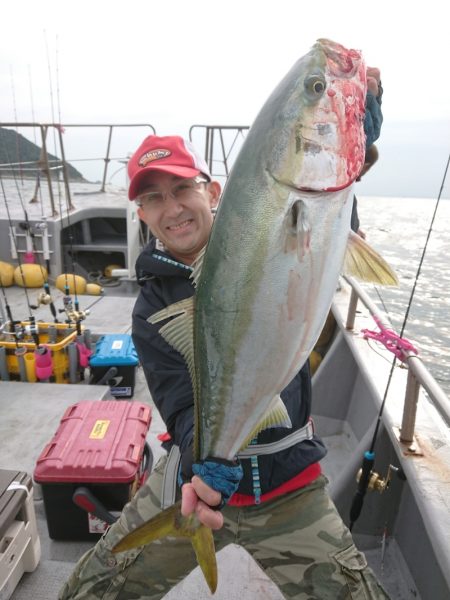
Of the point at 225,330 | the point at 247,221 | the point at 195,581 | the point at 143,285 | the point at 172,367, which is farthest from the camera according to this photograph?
the point at 195,581

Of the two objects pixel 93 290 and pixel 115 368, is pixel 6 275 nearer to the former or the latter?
pixel 93 290

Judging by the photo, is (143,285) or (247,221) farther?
(143,285)

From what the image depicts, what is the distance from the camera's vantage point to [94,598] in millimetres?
1957

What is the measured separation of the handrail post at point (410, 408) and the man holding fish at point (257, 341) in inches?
24.4

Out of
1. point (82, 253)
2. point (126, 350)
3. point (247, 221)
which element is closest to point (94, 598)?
point (247, 221)

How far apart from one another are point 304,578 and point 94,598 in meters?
0.92

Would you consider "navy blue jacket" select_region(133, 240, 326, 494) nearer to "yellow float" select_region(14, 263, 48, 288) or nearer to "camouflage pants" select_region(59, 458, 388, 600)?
"camouflage pants" select_region(59, 458, 388, 600)

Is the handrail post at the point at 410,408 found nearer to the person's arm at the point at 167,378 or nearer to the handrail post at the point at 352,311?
the person's arm at the point at 167,378

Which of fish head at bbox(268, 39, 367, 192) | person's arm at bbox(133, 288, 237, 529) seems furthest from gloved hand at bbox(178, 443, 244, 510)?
fish head at bbox(268, 39, 367, 192)

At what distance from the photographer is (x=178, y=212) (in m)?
2.10

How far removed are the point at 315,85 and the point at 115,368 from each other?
3978 millimetres

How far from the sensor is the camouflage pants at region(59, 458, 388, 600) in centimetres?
189

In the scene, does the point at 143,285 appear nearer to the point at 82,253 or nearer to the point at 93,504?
the point at 93,504

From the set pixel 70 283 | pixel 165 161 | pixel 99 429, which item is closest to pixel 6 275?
pixel 70 283
